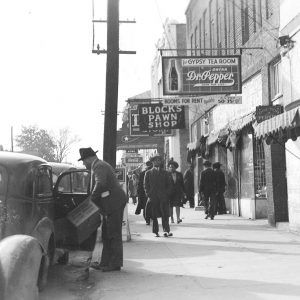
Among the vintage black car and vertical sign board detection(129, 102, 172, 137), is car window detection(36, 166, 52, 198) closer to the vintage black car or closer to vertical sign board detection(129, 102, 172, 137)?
the vintage black car

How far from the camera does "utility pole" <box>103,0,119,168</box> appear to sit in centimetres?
1210

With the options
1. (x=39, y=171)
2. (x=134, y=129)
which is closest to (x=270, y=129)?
(x=39, y=171)

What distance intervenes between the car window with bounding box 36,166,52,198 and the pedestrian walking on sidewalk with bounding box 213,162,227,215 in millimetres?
9235

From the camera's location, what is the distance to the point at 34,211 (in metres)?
6.67

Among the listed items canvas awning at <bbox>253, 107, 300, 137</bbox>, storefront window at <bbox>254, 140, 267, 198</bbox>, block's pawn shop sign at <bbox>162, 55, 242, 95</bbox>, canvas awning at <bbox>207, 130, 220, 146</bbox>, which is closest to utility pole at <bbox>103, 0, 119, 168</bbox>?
block's pawn shop sign at <bbox>162, 55, 242, 95</bbox>

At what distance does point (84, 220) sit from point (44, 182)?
2.66 ft

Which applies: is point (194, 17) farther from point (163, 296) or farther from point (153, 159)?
point (163, 296)

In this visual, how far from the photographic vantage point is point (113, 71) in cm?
1226

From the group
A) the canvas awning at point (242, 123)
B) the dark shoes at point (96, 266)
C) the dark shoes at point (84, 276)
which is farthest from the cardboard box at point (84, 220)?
the canvas awning at point (242, 123)

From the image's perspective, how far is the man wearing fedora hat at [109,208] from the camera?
26.0 ft

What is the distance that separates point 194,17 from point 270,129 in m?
15.0

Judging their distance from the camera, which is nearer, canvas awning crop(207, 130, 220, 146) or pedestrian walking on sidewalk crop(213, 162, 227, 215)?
pedestrian walking on sidewalk crop(213, 162, 227, 215)

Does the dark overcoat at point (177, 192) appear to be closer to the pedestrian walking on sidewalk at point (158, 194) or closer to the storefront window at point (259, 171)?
the storefront window at point (259, 171)

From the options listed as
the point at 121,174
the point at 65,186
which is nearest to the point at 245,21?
the point at 121,174
